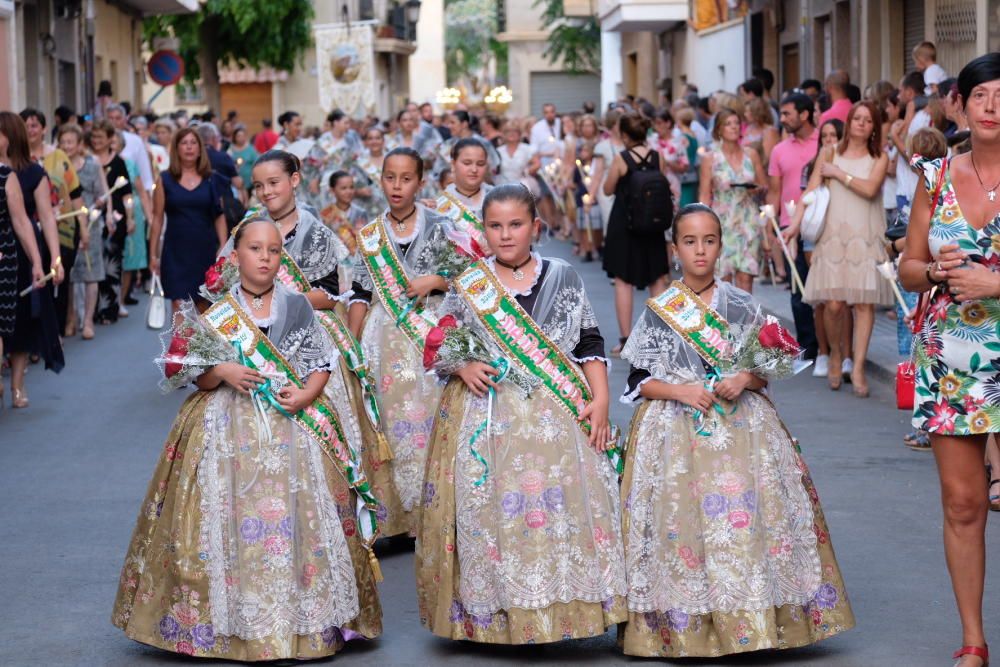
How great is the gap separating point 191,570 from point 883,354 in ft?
27.6

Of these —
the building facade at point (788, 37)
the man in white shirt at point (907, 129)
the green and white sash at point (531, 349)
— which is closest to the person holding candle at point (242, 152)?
the building facade at point (788, 37)

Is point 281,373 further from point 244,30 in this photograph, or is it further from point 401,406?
point 244,30

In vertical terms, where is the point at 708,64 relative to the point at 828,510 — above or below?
above

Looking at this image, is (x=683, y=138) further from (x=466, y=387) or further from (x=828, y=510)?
(x=466, y=387)

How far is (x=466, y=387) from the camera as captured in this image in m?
6.29

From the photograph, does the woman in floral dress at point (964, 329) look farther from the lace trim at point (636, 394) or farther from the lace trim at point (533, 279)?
the lace trim at point (533, 279)

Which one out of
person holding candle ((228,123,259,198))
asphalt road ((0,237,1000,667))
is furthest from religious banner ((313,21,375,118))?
asphalt road ((0,237,1000,667))

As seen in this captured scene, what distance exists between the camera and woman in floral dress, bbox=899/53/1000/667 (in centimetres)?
556

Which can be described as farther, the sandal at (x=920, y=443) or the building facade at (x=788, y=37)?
the building facade at (x=788, y=37)

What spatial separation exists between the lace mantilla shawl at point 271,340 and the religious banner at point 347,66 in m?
41.1

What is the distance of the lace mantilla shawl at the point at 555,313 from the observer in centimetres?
624

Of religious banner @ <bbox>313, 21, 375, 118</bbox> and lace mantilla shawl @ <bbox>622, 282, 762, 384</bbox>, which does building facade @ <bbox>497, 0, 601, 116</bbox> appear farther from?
lace mantilla shawl @ <bbox>622, 282, 762, 384</bbox>

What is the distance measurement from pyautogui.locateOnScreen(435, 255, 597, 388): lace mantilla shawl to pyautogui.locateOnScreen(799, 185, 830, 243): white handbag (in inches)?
242

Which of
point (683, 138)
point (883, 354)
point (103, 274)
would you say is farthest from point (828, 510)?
point (683, 138)
